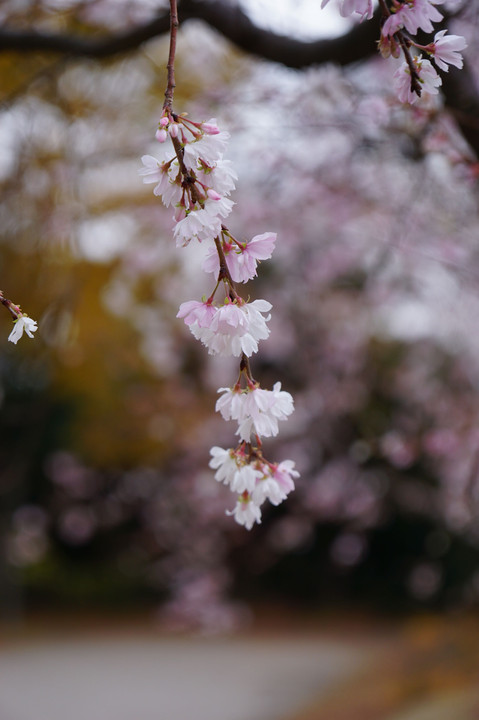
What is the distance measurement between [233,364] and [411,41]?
5684 millimetres

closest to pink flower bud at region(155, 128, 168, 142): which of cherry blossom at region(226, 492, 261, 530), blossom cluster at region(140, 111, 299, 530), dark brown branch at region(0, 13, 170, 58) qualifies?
blossom cluster at region(140, 111, 299, 530)

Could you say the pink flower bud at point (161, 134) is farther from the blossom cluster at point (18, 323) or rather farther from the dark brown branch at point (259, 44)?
the dark brown branch at point (259, 44)

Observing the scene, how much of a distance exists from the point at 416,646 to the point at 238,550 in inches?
119

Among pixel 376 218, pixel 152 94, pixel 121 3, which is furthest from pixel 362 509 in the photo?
pixel 121 3

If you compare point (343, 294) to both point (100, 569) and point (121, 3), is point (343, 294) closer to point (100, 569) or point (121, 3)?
point (121, 3)

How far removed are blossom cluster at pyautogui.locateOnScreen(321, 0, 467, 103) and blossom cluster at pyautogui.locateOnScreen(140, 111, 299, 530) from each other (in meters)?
0.24

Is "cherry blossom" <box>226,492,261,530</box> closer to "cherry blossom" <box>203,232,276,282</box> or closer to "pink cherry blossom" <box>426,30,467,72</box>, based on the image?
"cherry blossom" <box>203,232,276,282</box>

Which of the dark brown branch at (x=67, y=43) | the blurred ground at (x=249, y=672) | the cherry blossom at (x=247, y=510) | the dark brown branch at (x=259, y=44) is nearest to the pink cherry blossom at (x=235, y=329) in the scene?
the cherry blossom at (x=247, y=510)

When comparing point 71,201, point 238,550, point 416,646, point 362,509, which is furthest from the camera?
point 238,550

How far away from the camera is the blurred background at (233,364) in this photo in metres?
3.12

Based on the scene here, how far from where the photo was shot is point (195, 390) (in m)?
6.95

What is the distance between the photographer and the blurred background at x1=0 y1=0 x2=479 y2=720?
312 centimetres

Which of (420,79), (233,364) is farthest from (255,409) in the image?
(233,364)

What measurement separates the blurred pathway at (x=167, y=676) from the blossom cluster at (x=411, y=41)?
4558mm
